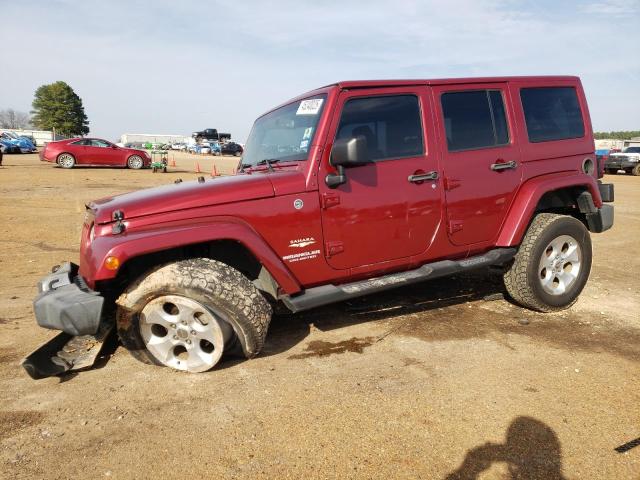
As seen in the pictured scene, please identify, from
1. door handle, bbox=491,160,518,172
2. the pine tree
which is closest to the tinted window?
door handle, bbox=491,160,518,172

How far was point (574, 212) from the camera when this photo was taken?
473 centimetres

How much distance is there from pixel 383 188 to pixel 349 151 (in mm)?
507

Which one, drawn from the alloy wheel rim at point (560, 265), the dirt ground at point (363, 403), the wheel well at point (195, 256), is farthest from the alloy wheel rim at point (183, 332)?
the alloy wheel rim at point (560, 265)

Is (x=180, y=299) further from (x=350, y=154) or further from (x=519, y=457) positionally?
(x=519, y=457)

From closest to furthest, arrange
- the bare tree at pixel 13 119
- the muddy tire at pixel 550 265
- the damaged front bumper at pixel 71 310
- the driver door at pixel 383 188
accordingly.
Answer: the damaged front bumper at pixel 71 310
the driver door at pixel 383 188
the muddy tire at pixel 550 265
the bare tree at pixel 13 119

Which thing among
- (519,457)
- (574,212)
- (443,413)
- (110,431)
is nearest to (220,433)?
(110,431)

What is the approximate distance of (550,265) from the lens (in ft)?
13.8

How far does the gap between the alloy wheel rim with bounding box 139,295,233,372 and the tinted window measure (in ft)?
5.36

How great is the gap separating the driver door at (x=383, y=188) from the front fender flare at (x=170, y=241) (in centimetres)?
52

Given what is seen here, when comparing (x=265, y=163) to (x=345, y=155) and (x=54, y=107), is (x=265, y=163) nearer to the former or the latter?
(x=345, y=155)

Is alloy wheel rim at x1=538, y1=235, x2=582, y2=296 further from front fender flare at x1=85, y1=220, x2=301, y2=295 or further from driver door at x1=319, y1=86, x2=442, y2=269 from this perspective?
front fender flare at x1=85, y1=220, x2=301, y2=295

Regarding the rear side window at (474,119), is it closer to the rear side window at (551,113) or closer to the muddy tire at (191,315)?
the rear side window at (551,113)

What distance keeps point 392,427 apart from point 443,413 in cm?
34

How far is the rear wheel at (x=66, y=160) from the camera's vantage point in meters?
19.2
